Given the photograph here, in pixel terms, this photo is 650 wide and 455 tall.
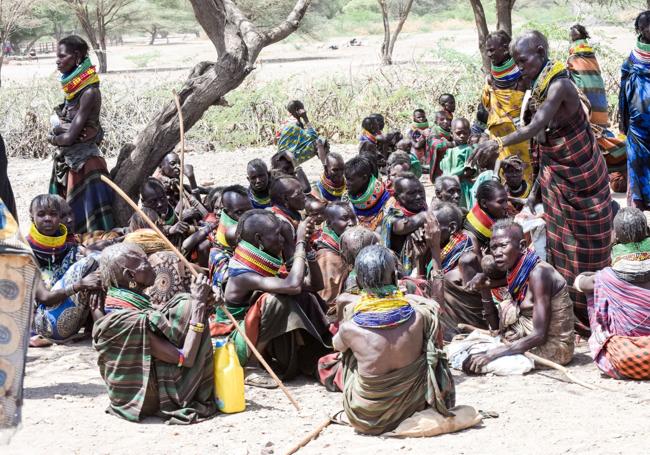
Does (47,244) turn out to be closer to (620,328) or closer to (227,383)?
(227,383)

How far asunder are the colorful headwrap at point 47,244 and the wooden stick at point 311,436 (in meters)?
2.61

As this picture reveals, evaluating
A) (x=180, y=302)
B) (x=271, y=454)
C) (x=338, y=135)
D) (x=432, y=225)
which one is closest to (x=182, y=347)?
(x=180, y=302)

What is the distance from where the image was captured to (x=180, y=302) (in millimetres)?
4977

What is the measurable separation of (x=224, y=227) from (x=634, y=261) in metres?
2.83

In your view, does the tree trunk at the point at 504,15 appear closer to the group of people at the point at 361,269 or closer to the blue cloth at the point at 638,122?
the group of people at the point at 361,269

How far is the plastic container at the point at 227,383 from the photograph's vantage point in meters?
5.09

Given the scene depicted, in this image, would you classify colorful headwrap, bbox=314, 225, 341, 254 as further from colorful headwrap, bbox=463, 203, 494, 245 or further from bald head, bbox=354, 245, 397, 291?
bald head, bbox=354, 245, 397, 291

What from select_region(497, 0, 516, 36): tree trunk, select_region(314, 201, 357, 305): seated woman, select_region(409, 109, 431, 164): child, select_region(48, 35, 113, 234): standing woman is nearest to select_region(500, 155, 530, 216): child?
A: select_region(314, 201, 357, 305): seated woman

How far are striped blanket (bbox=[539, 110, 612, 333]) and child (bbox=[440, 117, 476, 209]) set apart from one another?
2.31 metres

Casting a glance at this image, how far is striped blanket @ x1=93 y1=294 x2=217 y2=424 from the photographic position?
486 cm

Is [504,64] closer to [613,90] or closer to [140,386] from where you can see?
[140,386]

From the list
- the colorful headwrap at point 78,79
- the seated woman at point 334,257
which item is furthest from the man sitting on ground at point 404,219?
the colorful headwrap at point 78,79

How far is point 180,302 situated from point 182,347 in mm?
235

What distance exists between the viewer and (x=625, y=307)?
5270mm
